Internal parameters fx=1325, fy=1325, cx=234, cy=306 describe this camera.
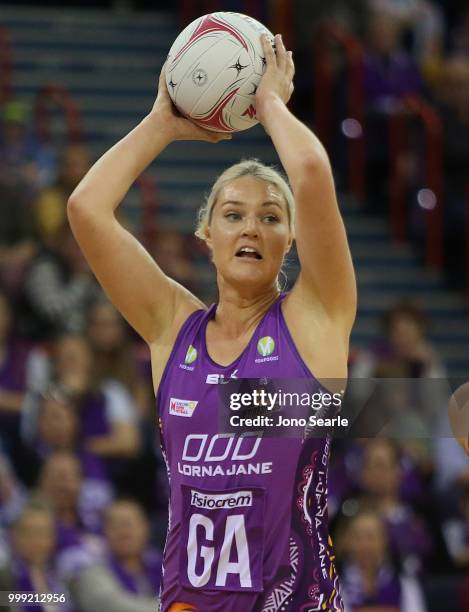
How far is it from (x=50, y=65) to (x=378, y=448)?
6.96 m

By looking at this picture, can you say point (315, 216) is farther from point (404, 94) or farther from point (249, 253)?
point (404, 94)

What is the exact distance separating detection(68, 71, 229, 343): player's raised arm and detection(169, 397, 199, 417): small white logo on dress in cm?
30

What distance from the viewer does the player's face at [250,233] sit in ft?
13.4

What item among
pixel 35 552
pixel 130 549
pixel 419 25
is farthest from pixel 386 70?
pixel 35 552

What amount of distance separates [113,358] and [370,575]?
241cm

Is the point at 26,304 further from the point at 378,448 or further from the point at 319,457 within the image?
the point at 319,457

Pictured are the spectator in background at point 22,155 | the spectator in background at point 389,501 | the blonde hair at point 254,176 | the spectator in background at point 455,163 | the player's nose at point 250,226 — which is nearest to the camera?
the player's nose at point 250,226

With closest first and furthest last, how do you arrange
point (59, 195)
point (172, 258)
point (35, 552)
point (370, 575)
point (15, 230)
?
1. point (35, 552)
2. point (370, 575)
3. point (172, 258)
4. point (15, 230)
5. point (59, 195)

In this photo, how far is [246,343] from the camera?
4.07m

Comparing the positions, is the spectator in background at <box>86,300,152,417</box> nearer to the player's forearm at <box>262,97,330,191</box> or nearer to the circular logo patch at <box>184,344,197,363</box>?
the circular logo patch at <box>184,344,197,363</box>

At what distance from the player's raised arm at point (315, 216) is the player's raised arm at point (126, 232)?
15.6 inches

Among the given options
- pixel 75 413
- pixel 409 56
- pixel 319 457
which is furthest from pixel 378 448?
pixel 409 56

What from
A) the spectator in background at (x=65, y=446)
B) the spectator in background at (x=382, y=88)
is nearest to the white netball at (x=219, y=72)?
the spectator in background at (x=65, y=446)

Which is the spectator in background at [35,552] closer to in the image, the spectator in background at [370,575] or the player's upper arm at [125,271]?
the spectator in background at [370,575]
